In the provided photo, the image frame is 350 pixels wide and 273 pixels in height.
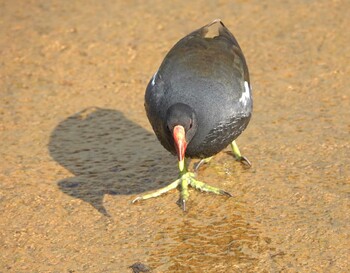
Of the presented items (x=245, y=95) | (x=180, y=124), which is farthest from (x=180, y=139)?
(x=245, y=95)

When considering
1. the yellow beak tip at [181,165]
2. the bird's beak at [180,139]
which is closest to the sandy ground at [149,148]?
the yellow beak tip at [181,165]

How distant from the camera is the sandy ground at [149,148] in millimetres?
4422

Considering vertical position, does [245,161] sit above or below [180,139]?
below

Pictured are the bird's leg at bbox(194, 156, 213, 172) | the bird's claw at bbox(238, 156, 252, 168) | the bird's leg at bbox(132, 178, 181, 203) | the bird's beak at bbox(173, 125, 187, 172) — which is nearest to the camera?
the bird's beak at bbox(173, 125, 187, 172)

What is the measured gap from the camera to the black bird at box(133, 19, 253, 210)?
15.4ft

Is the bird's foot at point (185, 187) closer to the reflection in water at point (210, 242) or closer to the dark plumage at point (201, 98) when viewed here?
the reflection in water at point (210, 242)

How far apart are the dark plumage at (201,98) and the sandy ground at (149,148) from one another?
440 mm

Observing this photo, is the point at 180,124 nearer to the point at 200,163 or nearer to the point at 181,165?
the point at 181,165

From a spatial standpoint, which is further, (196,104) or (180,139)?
(196,104)

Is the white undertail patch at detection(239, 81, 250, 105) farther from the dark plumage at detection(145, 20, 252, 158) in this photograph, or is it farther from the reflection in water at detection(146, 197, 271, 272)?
the reflection in water at detection(146, 197, 271, 272)

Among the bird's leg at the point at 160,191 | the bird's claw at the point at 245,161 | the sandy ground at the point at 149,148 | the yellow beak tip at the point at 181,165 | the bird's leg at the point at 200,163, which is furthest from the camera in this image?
the bird's leg at the point at 200,163

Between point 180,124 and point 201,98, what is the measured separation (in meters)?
0.32

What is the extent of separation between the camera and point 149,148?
5.76m

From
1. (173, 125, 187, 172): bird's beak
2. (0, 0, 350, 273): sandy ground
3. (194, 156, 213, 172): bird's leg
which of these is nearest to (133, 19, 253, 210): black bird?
(173, 125, 187, 172): bird's beak
